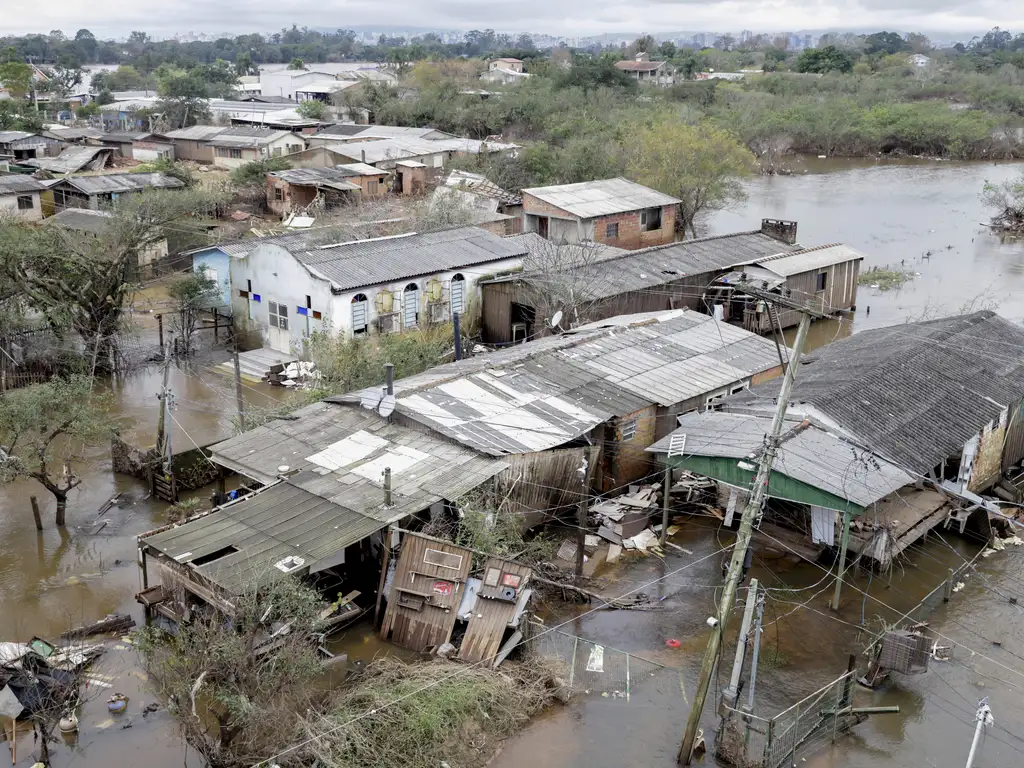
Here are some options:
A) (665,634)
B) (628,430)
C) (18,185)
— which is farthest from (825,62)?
(665,634)

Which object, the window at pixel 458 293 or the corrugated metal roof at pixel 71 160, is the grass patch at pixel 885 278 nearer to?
the window at pixel 458 293

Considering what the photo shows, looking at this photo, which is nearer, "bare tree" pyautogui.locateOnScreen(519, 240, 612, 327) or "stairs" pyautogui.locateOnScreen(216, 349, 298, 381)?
"stairs" pyautogui.locateOnScreen(216, 349, 298, 381)

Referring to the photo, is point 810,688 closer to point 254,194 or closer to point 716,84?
point 254,194

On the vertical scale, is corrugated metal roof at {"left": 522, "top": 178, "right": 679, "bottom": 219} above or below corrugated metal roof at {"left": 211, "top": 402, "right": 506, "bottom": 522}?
above

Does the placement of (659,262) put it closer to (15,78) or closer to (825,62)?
(15,78)

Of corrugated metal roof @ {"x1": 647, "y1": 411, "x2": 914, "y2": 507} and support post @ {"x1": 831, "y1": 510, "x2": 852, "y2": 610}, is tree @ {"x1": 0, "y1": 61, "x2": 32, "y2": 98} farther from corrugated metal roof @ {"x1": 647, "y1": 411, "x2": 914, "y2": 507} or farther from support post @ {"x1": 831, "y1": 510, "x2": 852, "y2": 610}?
support post @ {"x1": 831, "y1": 510, "x2": 852, "y2": 610}

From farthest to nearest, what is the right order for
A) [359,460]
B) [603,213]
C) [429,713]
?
[603,213] < [359,460] < [429,713]

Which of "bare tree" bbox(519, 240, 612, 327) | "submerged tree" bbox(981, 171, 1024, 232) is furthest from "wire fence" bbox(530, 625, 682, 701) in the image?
"submerged tree" bbox(981, 171, 1024, 232)

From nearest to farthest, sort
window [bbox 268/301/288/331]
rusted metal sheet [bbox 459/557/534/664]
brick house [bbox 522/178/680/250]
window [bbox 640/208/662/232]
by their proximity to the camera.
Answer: rusted metal sheet [bbox 459/557/534/664] < window [bbox 268/301/288/331] < brick house [bbox 522/178/680/250] < window [bbox 640/208/662/232]
